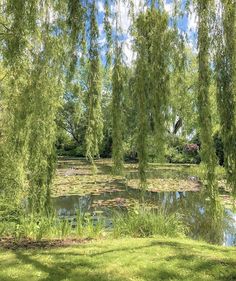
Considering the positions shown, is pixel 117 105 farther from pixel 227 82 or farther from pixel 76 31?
pixel 227 82

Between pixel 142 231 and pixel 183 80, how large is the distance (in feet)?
13.2

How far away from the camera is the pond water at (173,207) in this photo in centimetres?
900

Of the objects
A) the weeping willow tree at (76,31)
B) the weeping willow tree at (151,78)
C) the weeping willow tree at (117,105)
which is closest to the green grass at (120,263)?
the weeping willow tree at (151,78)

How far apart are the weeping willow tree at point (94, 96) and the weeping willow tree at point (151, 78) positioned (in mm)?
434

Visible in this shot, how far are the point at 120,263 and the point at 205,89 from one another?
2638mm

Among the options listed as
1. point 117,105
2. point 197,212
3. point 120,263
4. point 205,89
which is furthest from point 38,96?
point 197,212

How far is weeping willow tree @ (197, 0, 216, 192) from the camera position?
12.7ft

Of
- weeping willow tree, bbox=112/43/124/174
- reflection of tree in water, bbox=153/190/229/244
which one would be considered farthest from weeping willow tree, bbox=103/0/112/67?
reflection of tree in water, bbox=153/190/229/244

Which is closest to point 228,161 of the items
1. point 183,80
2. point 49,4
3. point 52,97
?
point 183,80

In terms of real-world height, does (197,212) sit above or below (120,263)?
below

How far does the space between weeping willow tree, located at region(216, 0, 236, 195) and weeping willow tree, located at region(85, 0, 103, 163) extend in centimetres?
124

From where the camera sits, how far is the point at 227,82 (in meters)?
3.87

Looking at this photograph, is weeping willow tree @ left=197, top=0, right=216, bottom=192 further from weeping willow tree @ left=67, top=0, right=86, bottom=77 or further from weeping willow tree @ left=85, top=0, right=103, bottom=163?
weeping willow tree @ left=67, top=0, right=86, bottom=77

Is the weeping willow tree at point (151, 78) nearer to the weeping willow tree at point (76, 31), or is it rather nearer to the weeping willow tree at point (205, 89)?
the weeping willow tree at point (205, 89)
